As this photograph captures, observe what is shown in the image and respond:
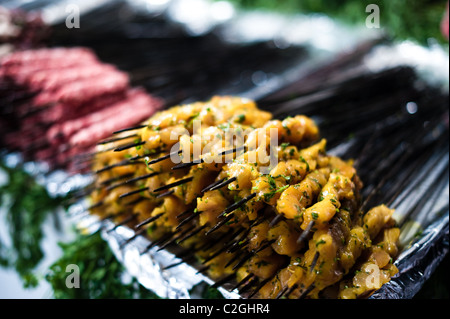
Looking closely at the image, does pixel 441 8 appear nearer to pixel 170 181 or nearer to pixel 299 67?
pixel 299 67

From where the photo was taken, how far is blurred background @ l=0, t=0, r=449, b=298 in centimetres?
258

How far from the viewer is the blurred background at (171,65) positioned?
102 inches

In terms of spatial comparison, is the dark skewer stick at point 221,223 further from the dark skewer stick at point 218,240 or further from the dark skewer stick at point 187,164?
the dark skewer stick at point 187,164

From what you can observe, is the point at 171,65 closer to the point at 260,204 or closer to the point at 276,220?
the point at 260,204

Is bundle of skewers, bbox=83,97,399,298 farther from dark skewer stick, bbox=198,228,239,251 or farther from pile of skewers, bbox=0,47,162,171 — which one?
pile of skewers, bbox=0,47,162,171

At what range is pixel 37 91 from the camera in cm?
303

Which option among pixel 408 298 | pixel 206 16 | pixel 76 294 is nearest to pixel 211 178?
pixel 408 298

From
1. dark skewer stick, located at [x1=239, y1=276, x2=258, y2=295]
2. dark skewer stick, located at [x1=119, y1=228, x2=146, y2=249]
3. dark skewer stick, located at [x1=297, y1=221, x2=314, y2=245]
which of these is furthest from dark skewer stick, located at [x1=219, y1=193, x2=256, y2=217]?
dark skewer stick, located at [x1=119, y1=228, x2=146, y2=249]

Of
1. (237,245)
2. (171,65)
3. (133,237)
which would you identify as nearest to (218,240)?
(237,245)

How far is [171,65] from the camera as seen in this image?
378cm

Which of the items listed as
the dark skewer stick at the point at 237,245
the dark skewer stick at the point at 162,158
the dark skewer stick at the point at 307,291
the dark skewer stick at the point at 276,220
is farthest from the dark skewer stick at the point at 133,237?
the dark skewer stick at the point at 307,291

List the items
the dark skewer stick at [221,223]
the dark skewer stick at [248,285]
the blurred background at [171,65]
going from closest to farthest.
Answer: the dark skewer stick at [221,223], the dark skewer stick at [248,285], the blurred background at [171,65]

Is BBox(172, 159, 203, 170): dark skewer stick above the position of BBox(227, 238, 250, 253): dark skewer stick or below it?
above
